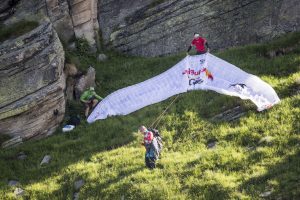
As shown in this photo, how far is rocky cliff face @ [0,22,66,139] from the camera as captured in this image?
27016 millimetres

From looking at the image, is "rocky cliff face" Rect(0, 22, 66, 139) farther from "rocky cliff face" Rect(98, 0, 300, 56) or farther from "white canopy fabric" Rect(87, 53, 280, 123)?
"rocky cliff face" Rect(98, 0, 300, 56)

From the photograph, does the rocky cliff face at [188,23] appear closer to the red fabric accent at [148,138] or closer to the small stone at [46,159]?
the small stone at [46,159]

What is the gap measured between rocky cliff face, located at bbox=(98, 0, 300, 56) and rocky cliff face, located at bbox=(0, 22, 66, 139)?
7.60m

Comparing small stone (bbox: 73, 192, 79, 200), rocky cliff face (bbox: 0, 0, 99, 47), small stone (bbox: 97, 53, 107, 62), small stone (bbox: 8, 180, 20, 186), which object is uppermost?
rocky cliff face (bbox: 0, 0, 99, 47)

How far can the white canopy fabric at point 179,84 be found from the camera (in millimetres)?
27109

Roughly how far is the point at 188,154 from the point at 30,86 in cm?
1010

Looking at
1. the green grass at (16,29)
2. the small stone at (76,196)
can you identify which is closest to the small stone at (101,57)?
the green grass at (16,29)

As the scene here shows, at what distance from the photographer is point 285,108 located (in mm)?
23750

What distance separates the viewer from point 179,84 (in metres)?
28.6

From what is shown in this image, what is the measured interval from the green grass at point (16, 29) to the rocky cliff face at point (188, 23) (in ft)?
25.0

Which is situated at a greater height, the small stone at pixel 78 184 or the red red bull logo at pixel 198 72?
the red red bull logo at pixel 198 72

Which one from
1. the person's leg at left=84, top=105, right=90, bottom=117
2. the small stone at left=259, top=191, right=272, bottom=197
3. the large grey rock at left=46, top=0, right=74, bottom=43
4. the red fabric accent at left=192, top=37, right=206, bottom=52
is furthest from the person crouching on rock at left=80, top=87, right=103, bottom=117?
the small stone at left=259, top=191, right=272, bottom=197

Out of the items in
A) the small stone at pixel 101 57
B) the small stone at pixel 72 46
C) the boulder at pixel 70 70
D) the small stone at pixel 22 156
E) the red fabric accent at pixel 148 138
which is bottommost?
the red fabric accent at pixel 148 138

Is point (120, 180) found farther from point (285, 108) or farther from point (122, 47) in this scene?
point (122, 47)
